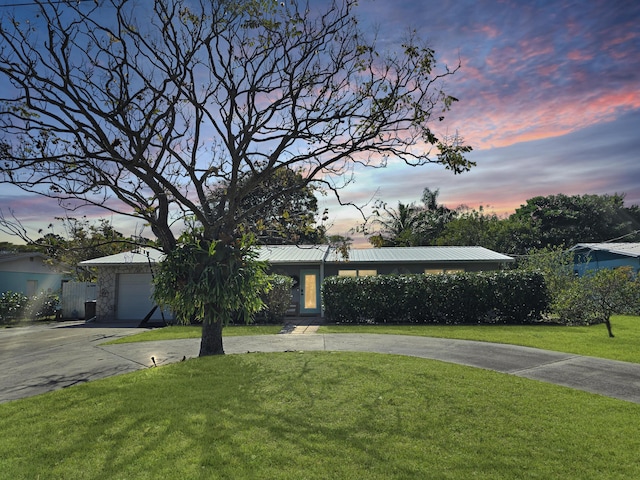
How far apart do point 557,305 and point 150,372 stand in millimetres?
13771

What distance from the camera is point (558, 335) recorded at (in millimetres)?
11820

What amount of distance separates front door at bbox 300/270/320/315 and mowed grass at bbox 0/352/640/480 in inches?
492

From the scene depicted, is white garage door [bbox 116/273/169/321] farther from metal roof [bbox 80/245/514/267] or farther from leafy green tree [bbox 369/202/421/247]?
leafy green tree [bbox 369/202/421/247]

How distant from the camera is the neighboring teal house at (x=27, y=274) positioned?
2345 centimetres

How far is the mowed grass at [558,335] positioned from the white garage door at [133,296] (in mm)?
10077

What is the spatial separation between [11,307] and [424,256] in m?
20.8

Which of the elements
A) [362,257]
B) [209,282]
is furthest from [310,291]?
[209,282]

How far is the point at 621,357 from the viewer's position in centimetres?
854

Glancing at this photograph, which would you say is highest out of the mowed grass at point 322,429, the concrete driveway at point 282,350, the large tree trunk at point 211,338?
the large tree trunk at point 211,338

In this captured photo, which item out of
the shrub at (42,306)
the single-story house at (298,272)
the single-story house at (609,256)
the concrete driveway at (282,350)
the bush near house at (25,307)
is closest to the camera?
the concrete driveway at (282,350)

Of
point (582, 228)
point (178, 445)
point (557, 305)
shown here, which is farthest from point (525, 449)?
point (582, 228)

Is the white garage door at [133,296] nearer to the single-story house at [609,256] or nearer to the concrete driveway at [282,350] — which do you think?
the concrete driveway at [282,350]

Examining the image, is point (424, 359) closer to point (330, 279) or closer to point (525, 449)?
point (525, 449)

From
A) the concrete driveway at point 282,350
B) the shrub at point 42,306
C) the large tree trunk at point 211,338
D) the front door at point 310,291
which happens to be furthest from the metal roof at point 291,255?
the shrub at point 42,306
